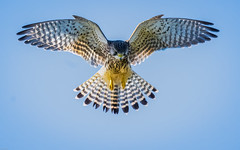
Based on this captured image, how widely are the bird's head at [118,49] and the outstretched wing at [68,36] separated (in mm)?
232

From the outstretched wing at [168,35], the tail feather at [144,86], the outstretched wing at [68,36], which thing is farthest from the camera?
the tail feather at [144,86]

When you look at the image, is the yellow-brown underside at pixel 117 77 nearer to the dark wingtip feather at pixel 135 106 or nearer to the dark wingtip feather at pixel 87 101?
the dark wingtip feather at pixel 135 106

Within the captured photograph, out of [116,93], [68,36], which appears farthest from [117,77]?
[68,36]

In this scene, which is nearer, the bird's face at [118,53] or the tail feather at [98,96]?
the bird's face at [118,53]

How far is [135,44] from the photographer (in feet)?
29.6

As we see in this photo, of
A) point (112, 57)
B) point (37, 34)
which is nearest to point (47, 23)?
point (37, 34)

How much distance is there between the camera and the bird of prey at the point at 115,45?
335 inches

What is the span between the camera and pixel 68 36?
8.65 metres

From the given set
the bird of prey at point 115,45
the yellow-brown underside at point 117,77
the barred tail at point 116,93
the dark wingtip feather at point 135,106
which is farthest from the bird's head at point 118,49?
the dark wingtip feather at point 135,106

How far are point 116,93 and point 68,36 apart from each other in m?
Answer: 2.04

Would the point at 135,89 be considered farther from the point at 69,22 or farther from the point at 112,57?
the point at 69,22

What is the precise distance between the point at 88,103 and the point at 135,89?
1.33 metres

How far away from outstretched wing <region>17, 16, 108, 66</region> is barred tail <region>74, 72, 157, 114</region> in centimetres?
106

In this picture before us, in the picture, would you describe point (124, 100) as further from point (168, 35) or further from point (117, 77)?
point (168, 35)
